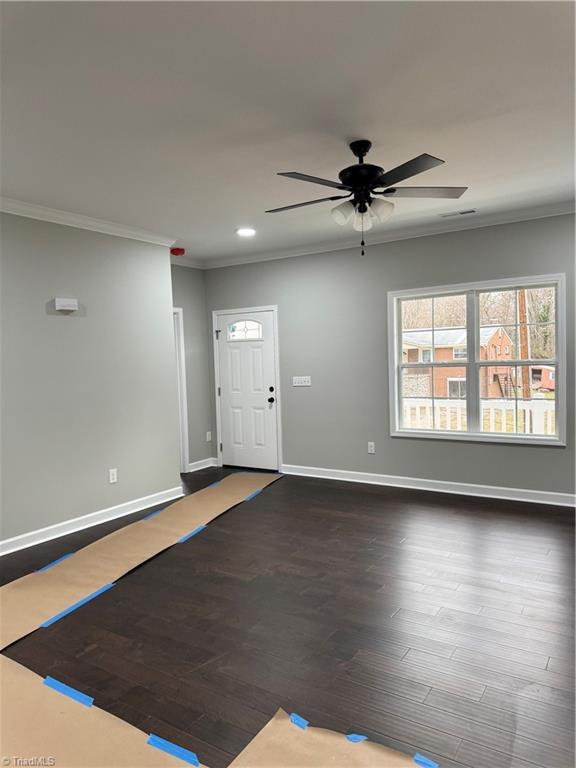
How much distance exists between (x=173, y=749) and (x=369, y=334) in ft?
14.2

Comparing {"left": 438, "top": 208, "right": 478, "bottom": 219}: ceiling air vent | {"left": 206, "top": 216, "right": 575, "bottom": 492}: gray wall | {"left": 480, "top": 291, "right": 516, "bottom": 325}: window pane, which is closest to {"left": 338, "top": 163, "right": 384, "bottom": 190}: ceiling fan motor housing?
{"left": 438, "top": 208, "right": 478, "bottom": 219}: ceiling air vent

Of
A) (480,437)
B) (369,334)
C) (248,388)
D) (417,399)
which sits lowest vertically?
(480,437)

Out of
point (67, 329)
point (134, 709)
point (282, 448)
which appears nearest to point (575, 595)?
point (134, 709)

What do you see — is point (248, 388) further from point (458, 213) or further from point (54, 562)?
point (54, 562)

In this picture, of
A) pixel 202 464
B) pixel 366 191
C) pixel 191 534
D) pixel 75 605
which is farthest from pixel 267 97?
pixel 202 464

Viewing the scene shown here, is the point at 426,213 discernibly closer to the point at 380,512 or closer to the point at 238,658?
the point at 380,512

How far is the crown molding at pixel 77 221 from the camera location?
12.6 ft

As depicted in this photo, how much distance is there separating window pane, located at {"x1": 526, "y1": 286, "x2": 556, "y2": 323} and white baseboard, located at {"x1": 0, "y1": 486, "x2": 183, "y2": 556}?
12.8 ft

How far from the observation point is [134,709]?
2137mm

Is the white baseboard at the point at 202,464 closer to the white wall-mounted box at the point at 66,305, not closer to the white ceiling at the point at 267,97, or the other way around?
the white wall-mounted box at the point at 66,305

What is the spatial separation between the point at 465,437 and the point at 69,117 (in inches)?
167

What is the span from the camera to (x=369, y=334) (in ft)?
18.2

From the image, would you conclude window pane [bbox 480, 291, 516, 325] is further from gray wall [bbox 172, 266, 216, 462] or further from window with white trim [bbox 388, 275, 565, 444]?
gray wall [bbox 172, 266, 216, 462]

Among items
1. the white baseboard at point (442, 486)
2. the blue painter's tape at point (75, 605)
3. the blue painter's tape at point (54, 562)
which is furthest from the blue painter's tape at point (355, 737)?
the white baseboard at point (442, 486)
